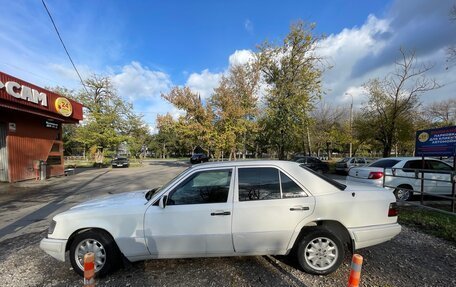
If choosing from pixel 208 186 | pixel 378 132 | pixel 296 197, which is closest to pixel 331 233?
pixel 296 197

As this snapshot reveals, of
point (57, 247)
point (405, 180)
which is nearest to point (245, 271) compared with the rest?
point (57, 247)

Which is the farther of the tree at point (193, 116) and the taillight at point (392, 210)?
the tree at point (193, 116)

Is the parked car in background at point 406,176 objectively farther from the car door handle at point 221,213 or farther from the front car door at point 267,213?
the car door handle at point 221,213

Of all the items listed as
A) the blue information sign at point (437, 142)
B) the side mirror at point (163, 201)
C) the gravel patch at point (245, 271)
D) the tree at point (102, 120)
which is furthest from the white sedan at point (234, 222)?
the tree at point (102, 120)

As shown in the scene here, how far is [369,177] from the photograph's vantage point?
341 inches

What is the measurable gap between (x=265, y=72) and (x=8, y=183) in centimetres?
1952

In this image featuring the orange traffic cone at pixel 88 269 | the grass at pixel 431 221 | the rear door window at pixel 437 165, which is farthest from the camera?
the rear door window at pixel 437 165

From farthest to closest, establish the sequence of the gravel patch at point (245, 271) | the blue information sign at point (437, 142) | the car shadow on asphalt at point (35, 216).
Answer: the blue information sign at point (437, 142), the car shadow on asphalt at point (35, 216), the gravel patch at point (245, 271)

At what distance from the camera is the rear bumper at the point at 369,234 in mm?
3465

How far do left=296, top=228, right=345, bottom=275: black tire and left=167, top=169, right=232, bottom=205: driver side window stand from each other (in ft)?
4.16

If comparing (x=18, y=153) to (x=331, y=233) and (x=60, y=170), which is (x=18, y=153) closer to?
(x=60, y=170)

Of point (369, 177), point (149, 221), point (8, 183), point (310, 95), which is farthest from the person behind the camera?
point (310, 95)

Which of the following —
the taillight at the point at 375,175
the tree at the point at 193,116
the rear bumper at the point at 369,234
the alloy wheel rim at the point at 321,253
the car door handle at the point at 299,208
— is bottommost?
the alloy wheel rim at the point at 321,253

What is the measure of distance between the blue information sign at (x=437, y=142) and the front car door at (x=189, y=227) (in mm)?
7100
